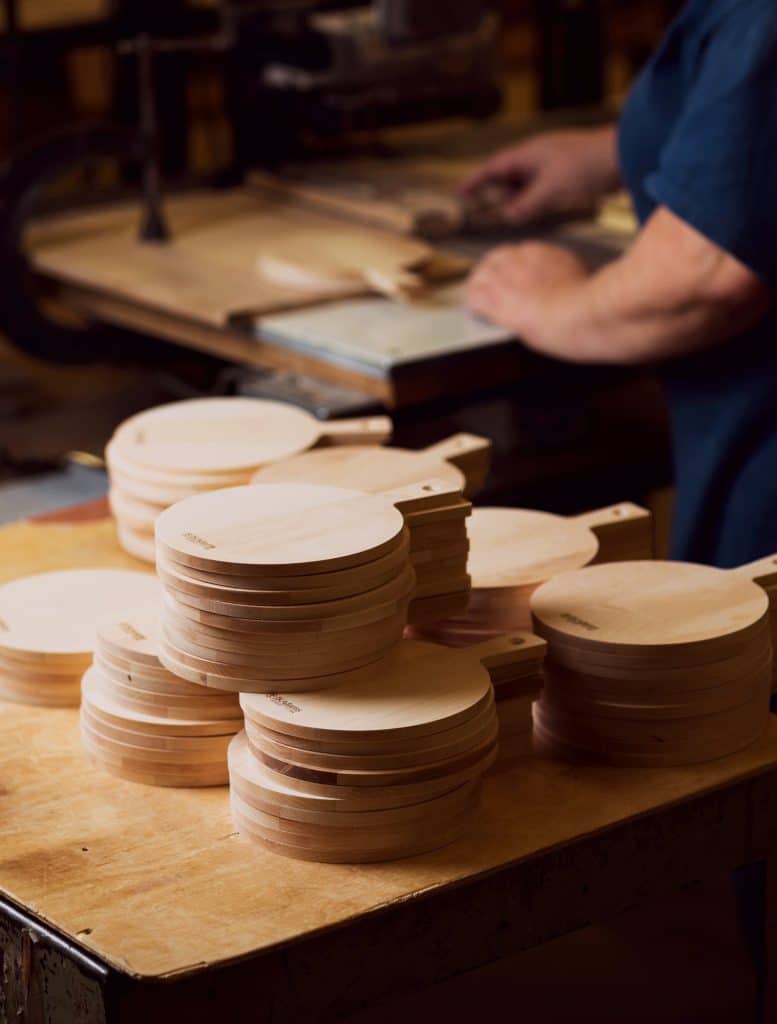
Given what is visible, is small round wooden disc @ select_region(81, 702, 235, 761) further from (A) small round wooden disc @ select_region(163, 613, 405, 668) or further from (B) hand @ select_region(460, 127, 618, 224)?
(B) hand @ select_region(460, 127, 618, 224)

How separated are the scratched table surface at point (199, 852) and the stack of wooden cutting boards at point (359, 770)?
21 millimetres

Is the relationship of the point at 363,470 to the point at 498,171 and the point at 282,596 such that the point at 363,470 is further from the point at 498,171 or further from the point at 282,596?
the point at 498,171

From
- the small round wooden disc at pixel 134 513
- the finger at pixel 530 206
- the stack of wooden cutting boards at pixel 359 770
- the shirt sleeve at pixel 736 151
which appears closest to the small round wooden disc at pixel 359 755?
the stack of wooden cutting boards at pixel 359 770

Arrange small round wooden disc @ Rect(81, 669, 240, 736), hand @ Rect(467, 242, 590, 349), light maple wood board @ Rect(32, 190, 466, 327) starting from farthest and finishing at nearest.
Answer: light maple wood board @ Rect(32, 190, 466, 327) < hand @ Rect(467, 242, 590, 349) < small round wooden disc @ Rect(81, 669, 240, 736)

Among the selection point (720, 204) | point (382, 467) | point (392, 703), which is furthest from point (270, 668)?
point (720, 204)

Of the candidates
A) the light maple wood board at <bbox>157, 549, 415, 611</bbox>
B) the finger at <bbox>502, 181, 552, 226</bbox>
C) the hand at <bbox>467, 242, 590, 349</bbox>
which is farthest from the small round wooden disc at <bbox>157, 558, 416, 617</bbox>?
the finger at <bbox>502, 181, 552, 226</bbox>

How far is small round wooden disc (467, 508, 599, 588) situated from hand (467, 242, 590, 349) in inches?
29.1

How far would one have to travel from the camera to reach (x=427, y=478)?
78.4 inches

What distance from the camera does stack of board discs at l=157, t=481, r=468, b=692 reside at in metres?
1.58

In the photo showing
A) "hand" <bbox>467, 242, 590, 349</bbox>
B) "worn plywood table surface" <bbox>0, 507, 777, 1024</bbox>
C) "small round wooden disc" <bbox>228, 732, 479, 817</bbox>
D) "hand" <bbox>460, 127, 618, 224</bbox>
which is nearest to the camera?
"worn plywood table surface" <bbox>0, 507, 777, 1024</bbox>

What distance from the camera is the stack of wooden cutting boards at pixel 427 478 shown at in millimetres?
1761

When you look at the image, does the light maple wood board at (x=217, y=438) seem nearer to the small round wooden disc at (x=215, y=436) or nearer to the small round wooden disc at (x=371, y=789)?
the small round wooden disc at (x=215, y=436)

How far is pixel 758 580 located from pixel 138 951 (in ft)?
2.60

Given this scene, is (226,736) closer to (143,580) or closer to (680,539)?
(143,580)
